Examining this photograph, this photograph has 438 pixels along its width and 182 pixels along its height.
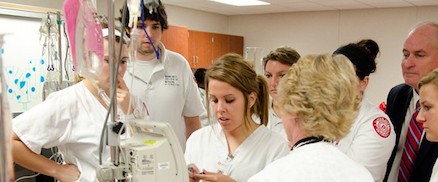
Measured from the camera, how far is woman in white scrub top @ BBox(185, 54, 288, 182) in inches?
62.7

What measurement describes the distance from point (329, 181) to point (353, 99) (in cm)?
29

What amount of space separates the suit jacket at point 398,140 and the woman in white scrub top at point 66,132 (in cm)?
139

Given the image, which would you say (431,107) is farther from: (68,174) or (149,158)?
(68,174)

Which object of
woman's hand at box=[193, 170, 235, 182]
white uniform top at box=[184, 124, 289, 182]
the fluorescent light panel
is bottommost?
woman's hand at box=[193, 170, 235, 182]

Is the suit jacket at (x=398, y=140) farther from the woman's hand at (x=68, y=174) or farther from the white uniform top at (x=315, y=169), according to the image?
the woman's hand at (x=68, y=174)

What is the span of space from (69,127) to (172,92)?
0.84 metres

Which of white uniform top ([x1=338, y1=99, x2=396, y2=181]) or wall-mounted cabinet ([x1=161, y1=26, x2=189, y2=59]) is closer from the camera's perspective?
white uniform top ([x1=338, y1=99, x2=396, y2=181])

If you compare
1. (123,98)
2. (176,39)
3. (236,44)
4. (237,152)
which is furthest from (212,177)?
(236,44)

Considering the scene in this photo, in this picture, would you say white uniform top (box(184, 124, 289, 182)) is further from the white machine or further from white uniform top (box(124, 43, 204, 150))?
white uniform top (box(124, 43, 204, 150))

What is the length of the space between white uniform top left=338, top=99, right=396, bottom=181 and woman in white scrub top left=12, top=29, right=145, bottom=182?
104cm

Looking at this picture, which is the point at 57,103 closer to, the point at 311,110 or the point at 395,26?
the point at 311,110

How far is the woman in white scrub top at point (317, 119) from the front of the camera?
1063 millimetres

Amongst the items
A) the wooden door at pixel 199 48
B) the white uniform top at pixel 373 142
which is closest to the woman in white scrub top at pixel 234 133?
the white uniform top at pixel 373 142

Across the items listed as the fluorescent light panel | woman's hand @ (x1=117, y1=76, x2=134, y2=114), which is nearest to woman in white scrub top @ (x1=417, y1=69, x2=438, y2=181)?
woman's hand @ (x1=117, y1=76, x2=134, y2=114)
